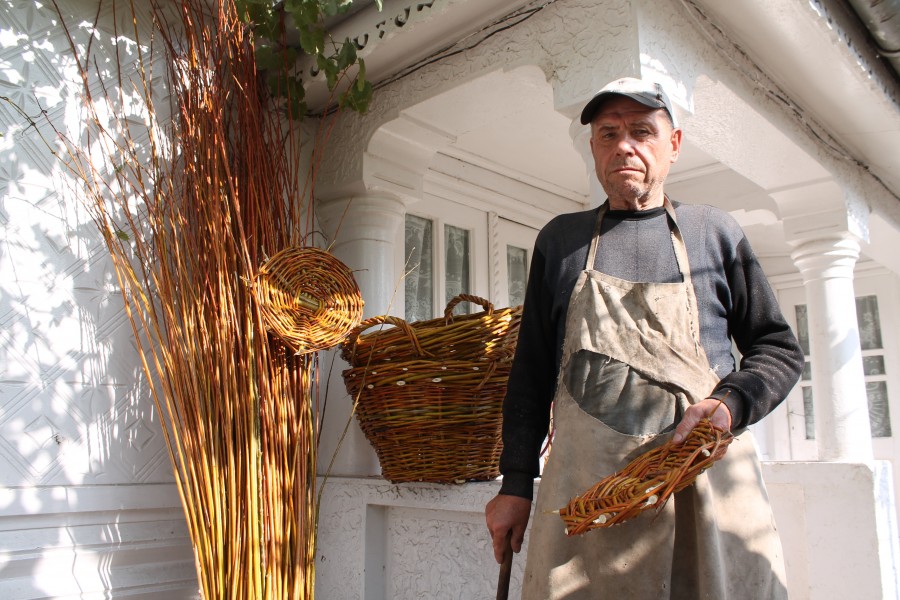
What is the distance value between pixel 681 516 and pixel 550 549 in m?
0.21

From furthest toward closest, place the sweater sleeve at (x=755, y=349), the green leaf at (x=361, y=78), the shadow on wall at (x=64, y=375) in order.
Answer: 1. the green leaf at (x=361, y=78)
2. the shadow on wall at (x=64, y=375)
3. the sweater sleeve at (x=755, y=349)

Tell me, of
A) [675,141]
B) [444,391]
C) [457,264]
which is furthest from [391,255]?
[675,141]

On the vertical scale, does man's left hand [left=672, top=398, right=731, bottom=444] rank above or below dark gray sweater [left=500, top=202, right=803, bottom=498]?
below

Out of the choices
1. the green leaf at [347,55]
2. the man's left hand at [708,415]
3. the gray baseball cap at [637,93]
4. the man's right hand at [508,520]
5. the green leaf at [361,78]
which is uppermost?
the green leaf at [347,55]

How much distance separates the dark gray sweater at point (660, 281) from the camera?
1218 millimetres

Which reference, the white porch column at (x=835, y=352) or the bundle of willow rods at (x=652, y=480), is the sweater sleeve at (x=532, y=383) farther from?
the white porch column at (x=835, y=352)

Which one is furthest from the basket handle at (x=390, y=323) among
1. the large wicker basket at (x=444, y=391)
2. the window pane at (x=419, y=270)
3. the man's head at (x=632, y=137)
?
the window pane at (x=419, y=270)

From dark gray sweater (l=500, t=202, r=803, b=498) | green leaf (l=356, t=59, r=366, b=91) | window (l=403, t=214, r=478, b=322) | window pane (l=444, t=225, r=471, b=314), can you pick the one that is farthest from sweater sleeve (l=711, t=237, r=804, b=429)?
window pane (l=444, t=225, r=471, b=314)

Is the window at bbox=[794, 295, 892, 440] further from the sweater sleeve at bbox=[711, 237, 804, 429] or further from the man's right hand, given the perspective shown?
the man's right hand

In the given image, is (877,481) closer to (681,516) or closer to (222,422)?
(681,516)

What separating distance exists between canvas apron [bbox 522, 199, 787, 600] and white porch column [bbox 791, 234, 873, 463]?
2.26 meters

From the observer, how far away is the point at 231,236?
204 centimetres

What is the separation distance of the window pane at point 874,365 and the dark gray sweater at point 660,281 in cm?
468

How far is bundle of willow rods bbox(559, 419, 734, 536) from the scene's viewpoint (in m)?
0.97
